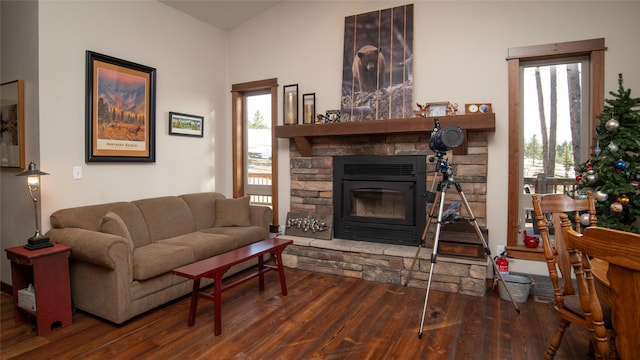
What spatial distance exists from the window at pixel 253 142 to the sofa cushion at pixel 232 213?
0.50 meters

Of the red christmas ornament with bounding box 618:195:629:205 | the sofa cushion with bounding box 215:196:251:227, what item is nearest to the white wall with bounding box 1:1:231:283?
the sofa cushion with bounding box 215:196:251:227

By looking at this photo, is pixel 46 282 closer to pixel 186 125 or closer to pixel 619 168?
pixel 186 125

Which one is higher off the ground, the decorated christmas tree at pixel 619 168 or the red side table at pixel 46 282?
the decorated christmas tree at pixel 619 168

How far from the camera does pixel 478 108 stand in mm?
3375

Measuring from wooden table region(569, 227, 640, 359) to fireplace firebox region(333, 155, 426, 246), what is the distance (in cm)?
240

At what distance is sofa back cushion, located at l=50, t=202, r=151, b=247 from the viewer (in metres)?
2.96

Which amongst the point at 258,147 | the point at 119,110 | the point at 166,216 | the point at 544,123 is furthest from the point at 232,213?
the point at 544,123

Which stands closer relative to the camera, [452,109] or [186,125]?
[452,109]

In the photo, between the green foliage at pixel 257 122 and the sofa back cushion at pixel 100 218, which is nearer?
the sofa back cushion at pixel 100 218

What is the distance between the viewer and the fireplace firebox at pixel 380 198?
376cm

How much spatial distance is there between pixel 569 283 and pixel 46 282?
11.0 feet

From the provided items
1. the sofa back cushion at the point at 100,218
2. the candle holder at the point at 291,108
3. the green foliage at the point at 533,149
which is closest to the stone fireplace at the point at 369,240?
the candle holder at the point at 291,108

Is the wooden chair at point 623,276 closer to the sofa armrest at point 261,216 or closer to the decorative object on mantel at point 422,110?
the decorative object on mantel at point 422,110

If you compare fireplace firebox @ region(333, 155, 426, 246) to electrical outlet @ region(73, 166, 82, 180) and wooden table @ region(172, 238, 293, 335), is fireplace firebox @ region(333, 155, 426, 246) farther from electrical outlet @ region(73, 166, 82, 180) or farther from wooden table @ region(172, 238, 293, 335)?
electrical outlet @ region(73, 166, 82, 180)
